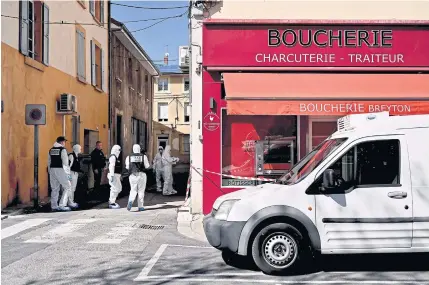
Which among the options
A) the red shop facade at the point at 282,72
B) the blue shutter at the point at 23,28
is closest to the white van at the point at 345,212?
the red shop facade at the point at 282,72

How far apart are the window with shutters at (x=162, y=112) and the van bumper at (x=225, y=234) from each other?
40.8 m

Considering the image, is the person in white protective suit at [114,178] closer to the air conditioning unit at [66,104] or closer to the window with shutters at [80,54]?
the air conditioning unit at [66,104]

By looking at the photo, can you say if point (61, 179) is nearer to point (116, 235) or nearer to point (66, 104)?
point (116, 235)

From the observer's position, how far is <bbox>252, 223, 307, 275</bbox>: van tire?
6.09 meters

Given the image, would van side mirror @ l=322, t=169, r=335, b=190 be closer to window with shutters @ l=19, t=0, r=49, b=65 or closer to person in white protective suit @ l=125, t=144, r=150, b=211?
person in white protective suit @ l=125, t=144, r=150, b=211

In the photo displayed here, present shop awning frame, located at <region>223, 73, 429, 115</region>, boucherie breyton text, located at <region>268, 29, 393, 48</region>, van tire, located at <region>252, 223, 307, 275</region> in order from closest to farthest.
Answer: van tire, located at <region>252, 223, 307, 275</region>
shop awning frame, located at <region>223, 73, 429, 115</region>
boucherie breyton text, located at <region>268, 29, 393, 48</region>

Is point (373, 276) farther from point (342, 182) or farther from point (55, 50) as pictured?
point (55, 50)

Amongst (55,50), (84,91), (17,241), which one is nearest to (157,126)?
(84,91)

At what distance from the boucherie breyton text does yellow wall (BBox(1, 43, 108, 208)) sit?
20.6 ft

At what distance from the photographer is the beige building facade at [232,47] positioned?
1130 cm

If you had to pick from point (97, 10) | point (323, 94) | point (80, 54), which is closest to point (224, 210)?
point (323, 94)

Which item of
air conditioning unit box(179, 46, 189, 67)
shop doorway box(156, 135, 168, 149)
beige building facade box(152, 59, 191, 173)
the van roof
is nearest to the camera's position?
the van roof

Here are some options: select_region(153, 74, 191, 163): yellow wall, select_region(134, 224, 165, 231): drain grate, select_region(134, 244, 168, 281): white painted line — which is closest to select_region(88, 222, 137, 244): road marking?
select_region(134, 224, 165, 231): drain grate

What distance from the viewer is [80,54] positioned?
59.0ft
